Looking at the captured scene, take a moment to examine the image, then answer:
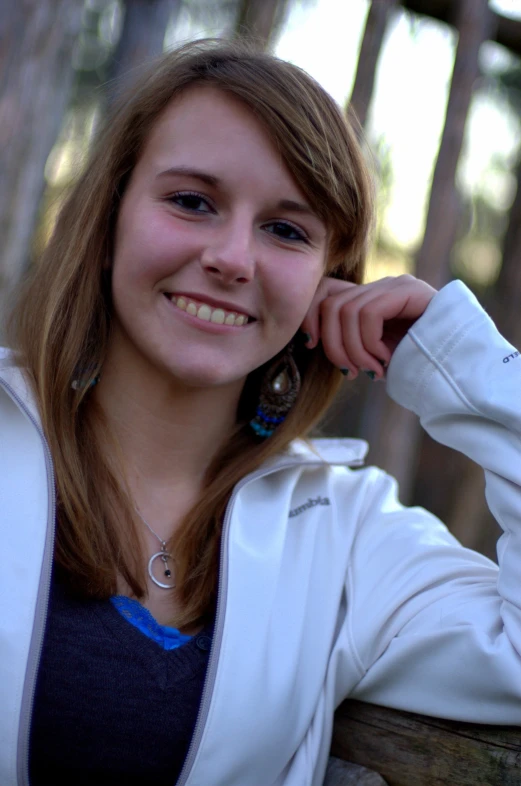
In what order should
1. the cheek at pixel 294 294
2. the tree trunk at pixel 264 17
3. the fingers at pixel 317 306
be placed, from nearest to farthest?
the cheek at pixel 294 294
the fingers at pixel 317 306
the tree trunk at pixel 264 17

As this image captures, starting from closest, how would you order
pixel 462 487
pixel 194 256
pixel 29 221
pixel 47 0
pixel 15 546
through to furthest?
pixel 15 546 → pixel 194 256 → pixel 47 0 → pixel 29 221 → pixel 462 487

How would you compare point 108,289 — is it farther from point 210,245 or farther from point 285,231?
point 285,231

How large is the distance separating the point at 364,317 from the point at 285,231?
0.97 feet

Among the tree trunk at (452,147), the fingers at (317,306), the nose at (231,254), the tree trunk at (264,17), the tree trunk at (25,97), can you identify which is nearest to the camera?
the nose at (231,254)

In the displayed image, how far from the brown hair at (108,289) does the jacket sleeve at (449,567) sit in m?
0.32

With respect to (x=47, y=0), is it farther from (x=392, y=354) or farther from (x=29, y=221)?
(x=392, y=354)

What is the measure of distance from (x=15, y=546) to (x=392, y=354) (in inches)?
38.2

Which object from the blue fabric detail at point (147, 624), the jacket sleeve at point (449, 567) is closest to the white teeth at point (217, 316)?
the jacket sleeve at point (449, 567)

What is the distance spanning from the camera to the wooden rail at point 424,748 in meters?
1.56

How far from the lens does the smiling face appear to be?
1.76 metres

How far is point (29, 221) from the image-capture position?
3168mm

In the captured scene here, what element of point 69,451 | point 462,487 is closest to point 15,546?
point 69,451

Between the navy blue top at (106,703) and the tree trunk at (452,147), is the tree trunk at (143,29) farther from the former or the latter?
the navy blue top at (106,703)

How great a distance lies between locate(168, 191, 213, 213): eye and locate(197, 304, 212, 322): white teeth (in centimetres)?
20
